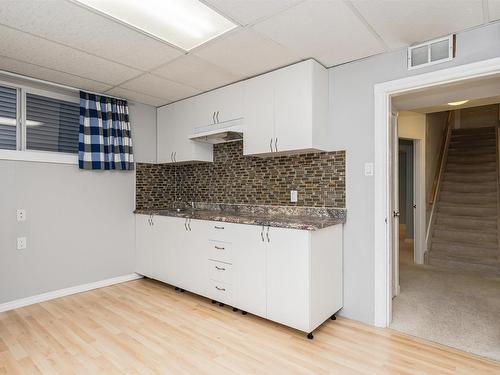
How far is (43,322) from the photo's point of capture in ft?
8.78

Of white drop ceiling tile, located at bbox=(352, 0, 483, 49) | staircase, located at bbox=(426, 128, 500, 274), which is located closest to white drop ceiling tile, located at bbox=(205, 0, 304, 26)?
white drop ceiling tile, located at bbox=(352, 0, 483, 49)

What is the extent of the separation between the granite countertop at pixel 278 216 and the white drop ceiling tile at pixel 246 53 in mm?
1402

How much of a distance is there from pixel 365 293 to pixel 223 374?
4.58ft

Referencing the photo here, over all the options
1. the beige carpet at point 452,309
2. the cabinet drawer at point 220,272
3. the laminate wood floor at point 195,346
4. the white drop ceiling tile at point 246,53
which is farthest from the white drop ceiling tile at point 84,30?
the beige carpet at point 452,309

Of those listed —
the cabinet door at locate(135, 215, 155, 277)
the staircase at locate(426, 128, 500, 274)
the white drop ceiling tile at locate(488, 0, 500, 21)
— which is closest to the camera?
the white drop ceiling tile at locate(488, 0, 500, 21)

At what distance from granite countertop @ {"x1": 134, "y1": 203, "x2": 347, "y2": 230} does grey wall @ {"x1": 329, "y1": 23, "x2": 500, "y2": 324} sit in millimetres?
186

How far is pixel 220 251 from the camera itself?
2938 millimetres

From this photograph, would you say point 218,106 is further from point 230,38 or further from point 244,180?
point 230,38

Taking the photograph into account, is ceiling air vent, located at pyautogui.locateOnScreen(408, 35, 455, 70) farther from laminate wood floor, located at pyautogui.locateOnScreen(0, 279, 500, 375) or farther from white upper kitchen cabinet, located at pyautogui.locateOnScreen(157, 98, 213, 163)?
white upper kitchen cabinet, located at pyautogui.locateOnScreen(157, 98, 213, 163)

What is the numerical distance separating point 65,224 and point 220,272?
6.10 ft

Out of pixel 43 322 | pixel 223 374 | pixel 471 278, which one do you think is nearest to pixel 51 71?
pixel 43 322

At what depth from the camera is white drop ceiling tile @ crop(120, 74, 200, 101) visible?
10.4 ft

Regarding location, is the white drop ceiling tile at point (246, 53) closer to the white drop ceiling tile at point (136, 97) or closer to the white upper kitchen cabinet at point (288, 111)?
the white upper kitchen cabinet at point (288, 111)

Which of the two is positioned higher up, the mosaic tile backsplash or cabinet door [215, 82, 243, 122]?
cabinet door [215, 82, 243, 122]
